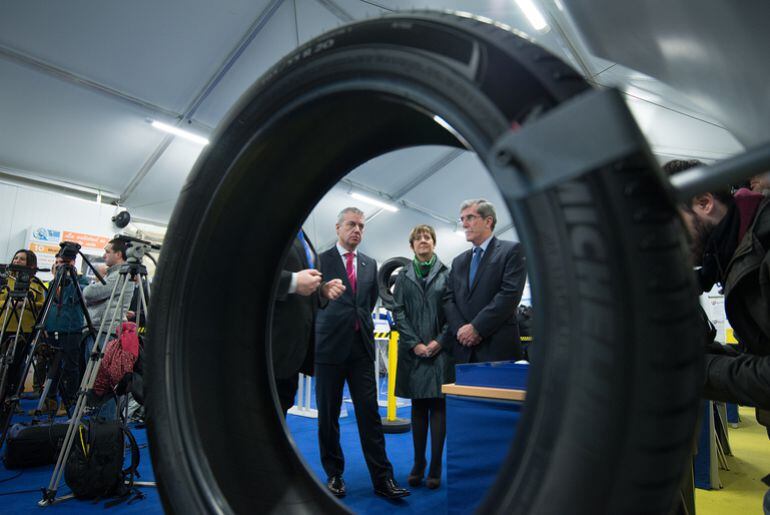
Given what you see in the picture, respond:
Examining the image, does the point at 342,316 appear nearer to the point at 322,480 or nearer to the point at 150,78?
the point at 322,480

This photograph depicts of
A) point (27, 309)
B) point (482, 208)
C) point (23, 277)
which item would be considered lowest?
point (27, 309)

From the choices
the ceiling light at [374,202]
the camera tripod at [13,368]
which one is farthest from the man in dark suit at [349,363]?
the ceiling light at [374,202]

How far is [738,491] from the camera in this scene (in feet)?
8.07

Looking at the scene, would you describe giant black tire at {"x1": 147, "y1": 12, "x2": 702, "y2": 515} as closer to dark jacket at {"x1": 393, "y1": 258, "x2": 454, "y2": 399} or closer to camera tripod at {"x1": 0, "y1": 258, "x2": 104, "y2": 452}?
dark jacket at {"x1": 393, "y1": 258, "x2": 454, "y2": 399}

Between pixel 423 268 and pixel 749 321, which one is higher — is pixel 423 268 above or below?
above

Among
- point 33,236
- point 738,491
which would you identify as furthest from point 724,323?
point 33,236

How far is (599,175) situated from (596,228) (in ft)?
0.13

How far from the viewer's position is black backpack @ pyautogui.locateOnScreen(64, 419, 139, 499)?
2115mm

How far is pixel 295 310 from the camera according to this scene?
5.81 feet

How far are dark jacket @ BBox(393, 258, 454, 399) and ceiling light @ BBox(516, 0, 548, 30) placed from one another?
12.2 feet

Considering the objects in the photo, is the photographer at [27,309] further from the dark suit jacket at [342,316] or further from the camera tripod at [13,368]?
the dark suit jacket at [342,316]

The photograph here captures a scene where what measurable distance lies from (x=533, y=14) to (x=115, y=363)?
17.5 feet

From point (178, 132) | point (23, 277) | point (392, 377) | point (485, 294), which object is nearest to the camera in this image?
point (485, 294)

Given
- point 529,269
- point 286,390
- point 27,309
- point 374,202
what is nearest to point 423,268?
point 286,390
